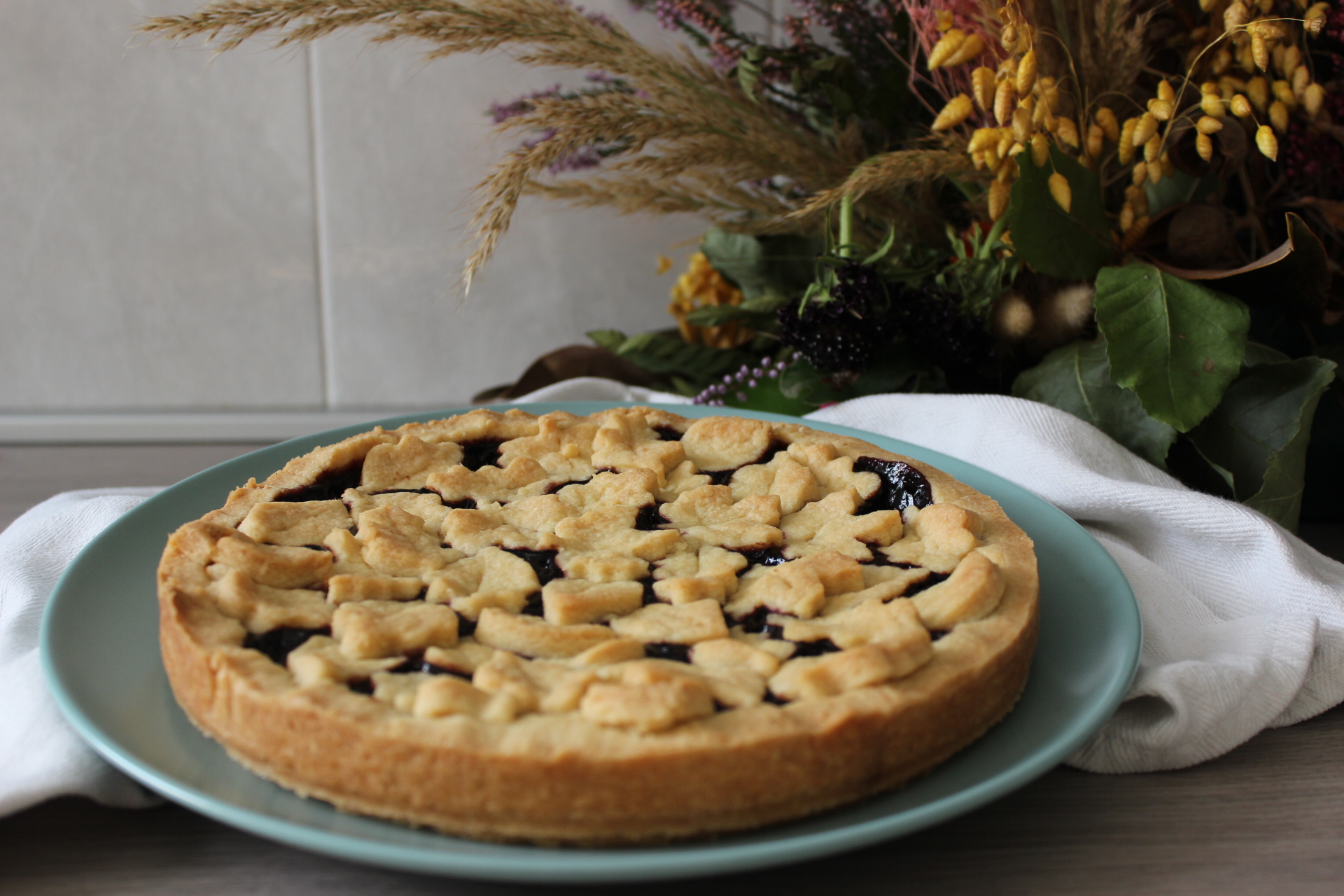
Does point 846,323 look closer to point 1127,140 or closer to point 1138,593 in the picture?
point 1127,140

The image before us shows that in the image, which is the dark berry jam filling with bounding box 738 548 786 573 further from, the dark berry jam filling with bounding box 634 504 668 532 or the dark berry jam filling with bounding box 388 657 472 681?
the dark berry jam filling with bounding box 388 657 472 681

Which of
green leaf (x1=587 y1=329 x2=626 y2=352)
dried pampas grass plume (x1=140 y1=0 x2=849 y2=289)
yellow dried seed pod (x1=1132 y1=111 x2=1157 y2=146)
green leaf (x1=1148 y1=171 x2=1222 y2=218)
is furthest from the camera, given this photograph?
green leaf (x1=587 y1=329 x2=626 y2=352)

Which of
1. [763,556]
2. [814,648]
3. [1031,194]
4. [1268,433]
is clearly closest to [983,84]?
[1031,194]

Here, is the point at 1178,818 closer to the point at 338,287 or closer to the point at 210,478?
the point at 210,478

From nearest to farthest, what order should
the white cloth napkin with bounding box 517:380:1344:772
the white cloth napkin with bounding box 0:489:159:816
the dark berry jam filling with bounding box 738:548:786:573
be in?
the white cloth napkin with bounding box 0:489:159:816
the white cloth napkin with bounding box 517:380:1344:772
the dark berry jam filling with bounding box 738:548:786:573

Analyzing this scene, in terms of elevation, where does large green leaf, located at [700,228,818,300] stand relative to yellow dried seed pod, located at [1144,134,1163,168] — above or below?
below

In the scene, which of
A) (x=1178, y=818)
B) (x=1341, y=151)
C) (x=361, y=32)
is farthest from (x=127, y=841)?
(x=361, y=32)

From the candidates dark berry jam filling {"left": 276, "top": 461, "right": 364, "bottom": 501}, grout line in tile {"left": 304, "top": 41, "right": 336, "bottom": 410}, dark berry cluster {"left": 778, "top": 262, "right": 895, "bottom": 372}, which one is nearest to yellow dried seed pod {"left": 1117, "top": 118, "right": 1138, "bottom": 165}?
dark berry cluster {"left": 778, "top": 262, "right": 895, "bottom": 372}

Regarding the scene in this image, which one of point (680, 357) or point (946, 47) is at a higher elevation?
point (946, 47)
